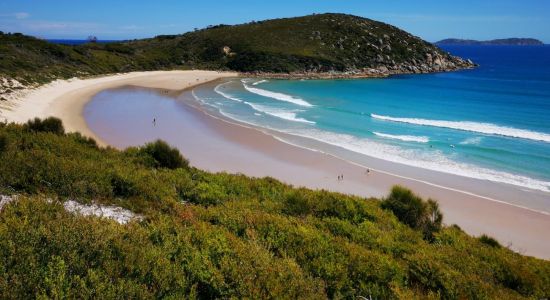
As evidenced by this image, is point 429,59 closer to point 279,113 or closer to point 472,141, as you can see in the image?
point 279,113

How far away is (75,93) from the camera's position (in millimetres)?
44656

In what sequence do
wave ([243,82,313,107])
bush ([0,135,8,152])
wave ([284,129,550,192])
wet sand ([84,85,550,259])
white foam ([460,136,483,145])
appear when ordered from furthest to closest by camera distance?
wave ([243,82,313,107]) → white foam ([460,136,483,145]) → wave ([284,129,550,192]) → wet sand ([84,85,550,259]) → bush ([0,135,8,152])

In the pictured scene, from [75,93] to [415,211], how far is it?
4452cm

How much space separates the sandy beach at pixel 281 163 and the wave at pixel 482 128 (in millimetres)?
13526

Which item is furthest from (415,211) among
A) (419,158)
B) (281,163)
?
(419,158)

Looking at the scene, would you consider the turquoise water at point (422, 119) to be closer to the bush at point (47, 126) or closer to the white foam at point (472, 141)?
the white foam at point (472, 141)

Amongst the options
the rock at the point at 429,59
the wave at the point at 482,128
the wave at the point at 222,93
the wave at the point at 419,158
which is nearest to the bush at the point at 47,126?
the wave at the point at 419,158

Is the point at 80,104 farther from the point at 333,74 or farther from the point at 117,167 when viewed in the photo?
the point at 333,74

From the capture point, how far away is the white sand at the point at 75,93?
28.7m

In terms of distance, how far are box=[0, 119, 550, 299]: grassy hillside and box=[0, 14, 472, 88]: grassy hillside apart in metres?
58.9

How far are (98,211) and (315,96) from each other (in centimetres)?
4625

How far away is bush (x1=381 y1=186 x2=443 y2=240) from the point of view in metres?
9.23

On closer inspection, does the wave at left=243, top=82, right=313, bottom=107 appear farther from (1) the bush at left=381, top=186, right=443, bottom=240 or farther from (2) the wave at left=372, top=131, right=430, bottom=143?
(1) the bush at left=381, top=186, right=443, bottom=240

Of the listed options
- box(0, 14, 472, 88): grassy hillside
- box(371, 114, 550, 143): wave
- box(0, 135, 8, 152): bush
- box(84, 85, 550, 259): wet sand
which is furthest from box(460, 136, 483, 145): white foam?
box(0, 14, 472, 88): grassy hillside
